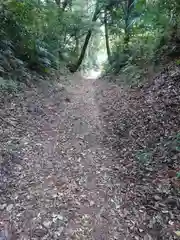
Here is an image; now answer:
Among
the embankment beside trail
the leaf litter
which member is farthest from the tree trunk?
the leaf litter

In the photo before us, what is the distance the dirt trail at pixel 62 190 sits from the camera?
3107 mm

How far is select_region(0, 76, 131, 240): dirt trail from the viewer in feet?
10.2

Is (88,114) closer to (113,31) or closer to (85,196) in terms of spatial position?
(85,196)

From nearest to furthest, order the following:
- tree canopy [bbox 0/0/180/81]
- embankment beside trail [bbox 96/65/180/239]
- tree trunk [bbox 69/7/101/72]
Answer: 1. embankment beside trail [bbox 96/65/180/239]
2. tree canopy [bbox 0/0/180/81]
3. tree trunk [bbox 69/7/101/72]

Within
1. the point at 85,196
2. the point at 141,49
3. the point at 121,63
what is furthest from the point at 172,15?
the point at 85,196

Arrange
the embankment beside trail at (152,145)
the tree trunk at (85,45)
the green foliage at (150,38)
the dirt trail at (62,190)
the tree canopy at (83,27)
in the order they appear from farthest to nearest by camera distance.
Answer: the tree trunk at (85,45)
the tree canopy at (83,27)
the green foliage at (150,38)
the embankment beside trail at (152,145)
the dirt trail at (62,190)

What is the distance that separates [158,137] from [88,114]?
3.11 meters

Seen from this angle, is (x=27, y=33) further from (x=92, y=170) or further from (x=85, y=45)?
(x=92, y=170)

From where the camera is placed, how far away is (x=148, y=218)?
3.32 meters

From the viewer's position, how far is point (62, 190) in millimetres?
3797

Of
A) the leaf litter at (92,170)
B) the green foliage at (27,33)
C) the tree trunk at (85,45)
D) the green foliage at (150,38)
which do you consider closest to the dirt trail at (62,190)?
the leaf litter at (92,170)

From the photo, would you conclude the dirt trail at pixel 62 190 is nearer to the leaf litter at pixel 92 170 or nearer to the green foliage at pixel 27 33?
the leaf litter at pixel 92 170

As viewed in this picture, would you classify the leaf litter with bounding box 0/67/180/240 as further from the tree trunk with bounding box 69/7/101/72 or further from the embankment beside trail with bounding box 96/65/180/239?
the tree trunk with bounding box 69/7/101/72

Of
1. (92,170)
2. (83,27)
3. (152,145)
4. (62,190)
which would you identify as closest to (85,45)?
(83,27)
